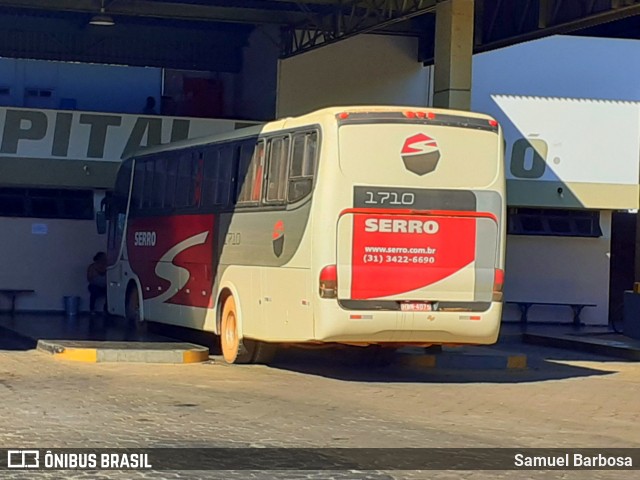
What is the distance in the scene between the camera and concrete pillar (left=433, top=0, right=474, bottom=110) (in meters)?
21.3

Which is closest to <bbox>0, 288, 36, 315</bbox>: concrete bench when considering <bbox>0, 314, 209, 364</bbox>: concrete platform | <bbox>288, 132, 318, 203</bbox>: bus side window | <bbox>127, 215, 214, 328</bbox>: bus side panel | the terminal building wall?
the terminal building wall

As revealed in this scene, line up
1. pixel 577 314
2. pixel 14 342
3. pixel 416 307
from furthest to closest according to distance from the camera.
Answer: pixel 577 314 → pixel 14 342 → pixel 416 307

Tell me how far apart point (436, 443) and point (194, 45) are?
78.0 ft

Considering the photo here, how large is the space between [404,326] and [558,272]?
15423 millimetres

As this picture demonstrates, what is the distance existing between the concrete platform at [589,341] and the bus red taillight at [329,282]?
28.1ft

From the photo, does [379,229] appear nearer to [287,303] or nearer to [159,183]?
[287,303]

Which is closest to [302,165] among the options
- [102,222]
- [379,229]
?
[379,229]

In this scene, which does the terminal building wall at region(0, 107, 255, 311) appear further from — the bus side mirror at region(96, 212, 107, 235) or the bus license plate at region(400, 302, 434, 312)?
the bus license plate at region(400, 302, 434, 312)

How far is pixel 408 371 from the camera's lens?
62.0ft

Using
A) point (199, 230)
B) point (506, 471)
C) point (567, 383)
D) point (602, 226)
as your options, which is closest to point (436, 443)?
point (506, 471)

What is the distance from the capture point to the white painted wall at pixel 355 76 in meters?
28.5

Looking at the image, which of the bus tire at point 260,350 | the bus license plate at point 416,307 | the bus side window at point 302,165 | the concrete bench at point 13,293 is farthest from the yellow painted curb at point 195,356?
the concrete bench at point 13,293

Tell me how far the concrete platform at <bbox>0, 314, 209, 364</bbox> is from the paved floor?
0.35 metres

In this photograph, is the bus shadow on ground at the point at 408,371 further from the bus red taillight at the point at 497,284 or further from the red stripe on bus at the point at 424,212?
the red stripe on bus at the point at 424,212
